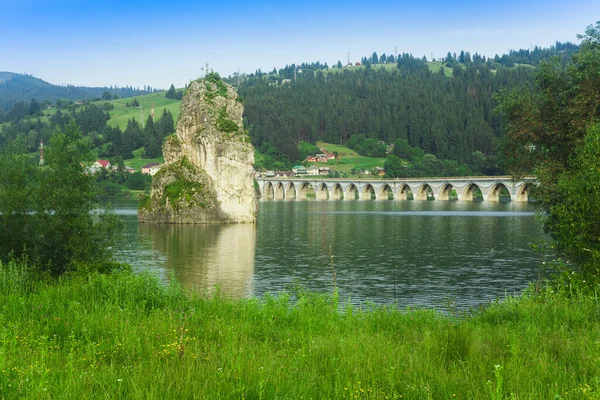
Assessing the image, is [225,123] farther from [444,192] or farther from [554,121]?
[444,192]

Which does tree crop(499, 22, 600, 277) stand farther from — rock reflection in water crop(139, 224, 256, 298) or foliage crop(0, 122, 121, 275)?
foliage crop(0, 122, 121, 275)

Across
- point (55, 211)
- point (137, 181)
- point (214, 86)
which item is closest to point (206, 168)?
point (214, 86)

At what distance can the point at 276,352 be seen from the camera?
12164mm

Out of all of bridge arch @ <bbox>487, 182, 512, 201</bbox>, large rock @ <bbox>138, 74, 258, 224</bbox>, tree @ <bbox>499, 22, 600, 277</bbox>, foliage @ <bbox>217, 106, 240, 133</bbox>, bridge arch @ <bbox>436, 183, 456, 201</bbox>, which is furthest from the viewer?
bridge arch @ <bbox>436, 183, 456, 201</bbox>

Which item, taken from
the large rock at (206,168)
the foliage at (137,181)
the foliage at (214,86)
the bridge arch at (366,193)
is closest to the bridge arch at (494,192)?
the bridge arch at (366,193)

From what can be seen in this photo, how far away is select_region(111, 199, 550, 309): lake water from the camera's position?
37.8 metres

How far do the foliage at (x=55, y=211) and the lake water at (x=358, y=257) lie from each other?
4.45 meters

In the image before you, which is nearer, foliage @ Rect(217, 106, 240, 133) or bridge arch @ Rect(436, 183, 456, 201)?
foliage @ Rect(217, 106, 240, 133)

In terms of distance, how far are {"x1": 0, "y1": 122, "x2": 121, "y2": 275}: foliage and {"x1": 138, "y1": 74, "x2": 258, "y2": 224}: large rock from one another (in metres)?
60.9

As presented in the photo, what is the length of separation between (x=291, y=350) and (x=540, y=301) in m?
10.3

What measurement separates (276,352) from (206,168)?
85218 mm

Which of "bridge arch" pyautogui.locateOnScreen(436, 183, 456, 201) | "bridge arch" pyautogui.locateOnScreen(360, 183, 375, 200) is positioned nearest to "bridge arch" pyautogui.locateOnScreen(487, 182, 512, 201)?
"bridge arch" pyautogui.locateOnScreen(436, 183, 456, 201)

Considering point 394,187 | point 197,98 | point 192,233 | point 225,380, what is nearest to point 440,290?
point 225,380

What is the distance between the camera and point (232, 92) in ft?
333
